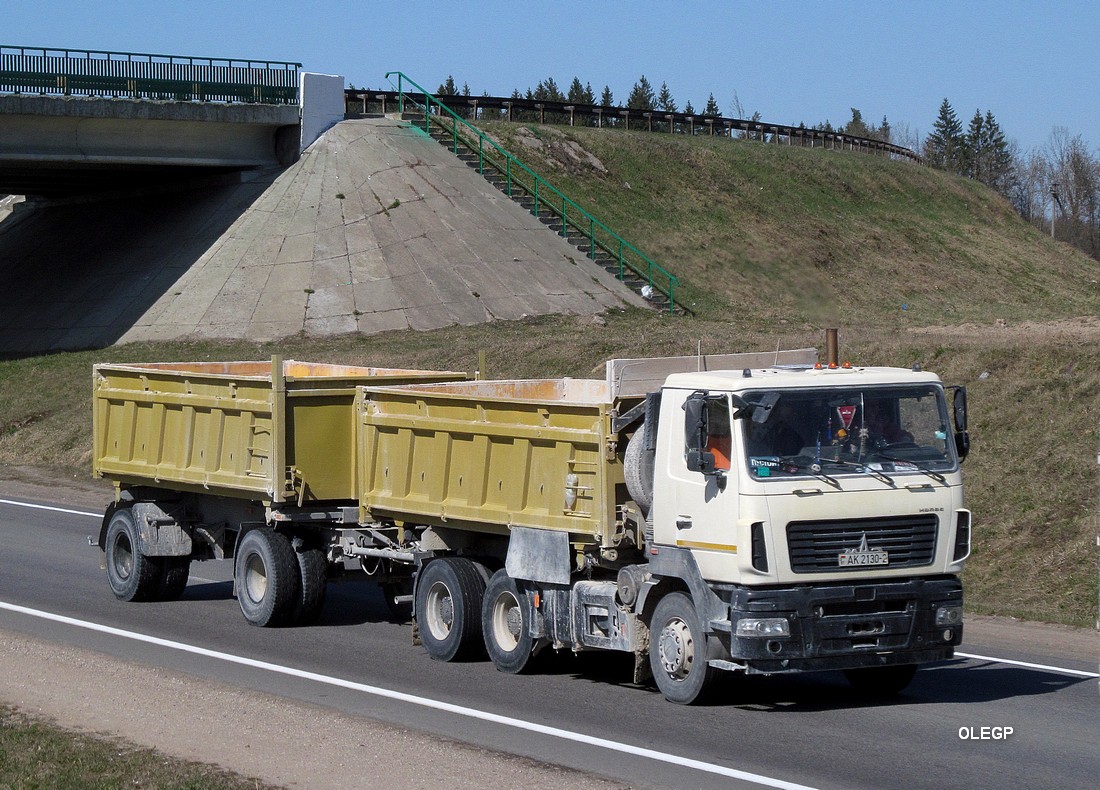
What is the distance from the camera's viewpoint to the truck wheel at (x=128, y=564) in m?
15.2

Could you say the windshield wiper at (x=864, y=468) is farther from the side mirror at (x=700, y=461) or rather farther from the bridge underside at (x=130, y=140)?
the bridge underside at (x=130, y=140)

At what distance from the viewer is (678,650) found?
33.1 feet

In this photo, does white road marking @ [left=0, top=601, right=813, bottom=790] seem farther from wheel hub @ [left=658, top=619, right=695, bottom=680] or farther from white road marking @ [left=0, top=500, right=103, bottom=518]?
white road marking @ [left=0, top=500, right=103, bottom=518]

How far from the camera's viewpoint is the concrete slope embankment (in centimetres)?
3900

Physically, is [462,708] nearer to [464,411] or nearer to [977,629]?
[464,411]

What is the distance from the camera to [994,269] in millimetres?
59781

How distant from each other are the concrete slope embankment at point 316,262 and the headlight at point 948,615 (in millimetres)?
28882

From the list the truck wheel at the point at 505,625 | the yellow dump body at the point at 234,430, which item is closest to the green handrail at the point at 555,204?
the yellow dump body at the point at 234,430

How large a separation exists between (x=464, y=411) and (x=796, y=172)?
5233 centimetres

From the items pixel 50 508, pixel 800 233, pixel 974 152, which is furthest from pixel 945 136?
pixel 50 508

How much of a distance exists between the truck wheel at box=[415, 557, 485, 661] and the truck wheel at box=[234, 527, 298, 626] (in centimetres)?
175

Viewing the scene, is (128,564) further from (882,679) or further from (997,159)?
(997,159)

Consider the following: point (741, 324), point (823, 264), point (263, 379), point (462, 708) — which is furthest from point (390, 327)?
point (462, 708)

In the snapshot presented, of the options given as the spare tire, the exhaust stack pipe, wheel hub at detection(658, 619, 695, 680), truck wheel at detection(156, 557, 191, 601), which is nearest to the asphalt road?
wheel hub at detection(658, 619, 695, 680)
